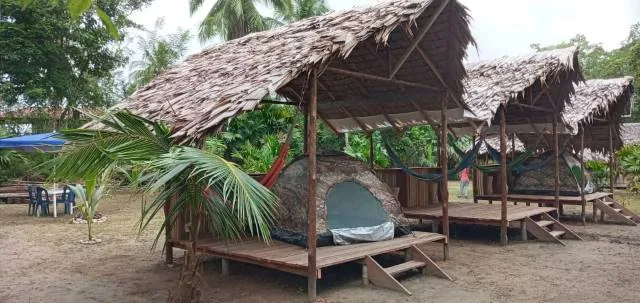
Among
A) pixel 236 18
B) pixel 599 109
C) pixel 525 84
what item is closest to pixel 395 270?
pixel 525 84

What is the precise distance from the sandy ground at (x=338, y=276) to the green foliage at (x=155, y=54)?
14996 millimetres

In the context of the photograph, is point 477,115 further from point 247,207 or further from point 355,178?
point 247,207

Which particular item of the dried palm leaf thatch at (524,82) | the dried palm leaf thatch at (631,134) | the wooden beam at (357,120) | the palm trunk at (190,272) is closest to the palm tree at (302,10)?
the dried palm leaf thatch at (524,82)

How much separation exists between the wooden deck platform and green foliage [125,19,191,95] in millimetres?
17882

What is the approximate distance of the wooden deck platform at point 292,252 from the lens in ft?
16.2

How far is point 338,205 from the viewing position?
245 inches

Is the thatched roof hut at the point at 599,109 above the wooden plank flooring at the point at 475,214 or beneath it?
above

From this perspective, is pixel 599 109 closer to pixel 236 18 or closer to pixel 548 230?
pixel 548 230

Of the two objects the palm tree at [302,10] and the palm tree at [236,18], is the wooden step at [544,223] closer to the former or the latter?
the palm tree at [236,18]

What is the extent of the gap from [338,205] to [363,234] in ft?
1.58

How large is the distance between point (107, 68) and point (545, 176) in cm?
1446

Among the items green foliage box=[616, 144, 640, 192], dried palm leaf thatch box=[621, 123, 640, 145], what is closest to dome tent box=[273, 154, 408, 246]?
green foliage box=[616, 144, 640, 192]

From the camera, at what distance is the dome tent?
5.94 meters

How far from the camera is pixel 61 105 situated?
17.8m
